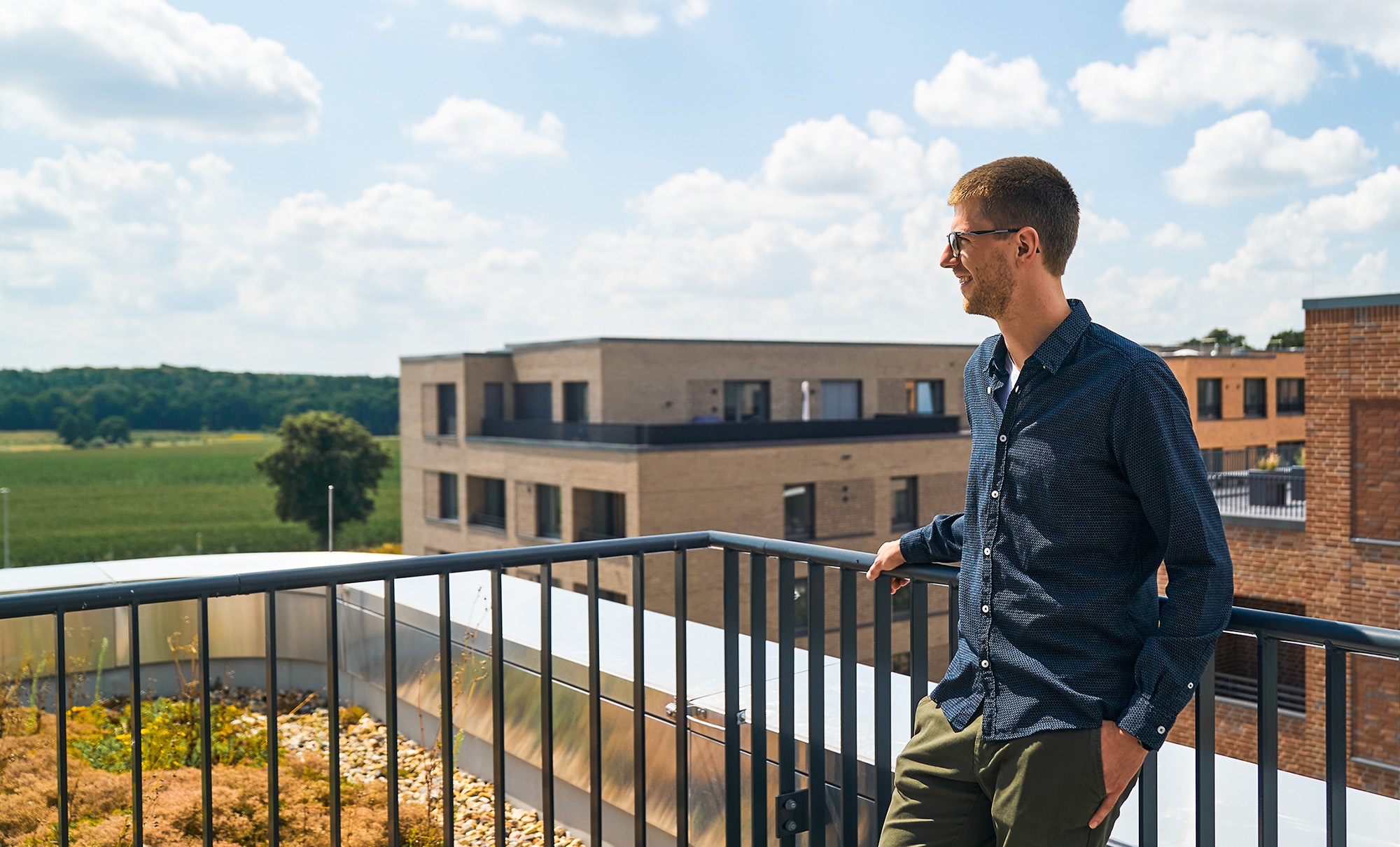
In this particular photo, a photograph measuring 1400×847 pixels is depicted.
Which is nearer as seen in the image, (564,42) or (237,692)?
(237,692)

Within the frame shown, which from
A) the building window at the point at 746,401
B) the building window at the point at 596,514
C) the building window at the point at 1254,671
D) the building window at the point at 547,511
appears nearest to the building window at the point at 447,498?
the building window at the point at 547,511

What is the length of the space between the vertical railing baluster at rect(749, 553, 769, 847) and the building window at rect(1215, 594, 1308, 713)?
18.5 metres

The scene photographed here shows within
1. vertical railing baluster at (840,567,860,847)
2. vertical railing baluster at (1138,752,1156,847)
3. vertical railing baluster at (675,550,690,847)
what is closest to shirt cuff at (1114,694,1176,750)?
vertical railing baluster at (1138,752,1156,847)

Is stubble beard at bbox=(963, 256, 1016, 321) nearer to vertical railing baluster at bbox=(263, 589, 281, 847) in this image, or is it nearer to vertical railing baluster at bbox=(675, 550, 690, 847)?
vertical railing baluster at bbox=(675, 550, 690, 847)

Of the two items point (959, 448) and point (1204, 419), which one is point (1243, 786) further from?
point (1204, 419)

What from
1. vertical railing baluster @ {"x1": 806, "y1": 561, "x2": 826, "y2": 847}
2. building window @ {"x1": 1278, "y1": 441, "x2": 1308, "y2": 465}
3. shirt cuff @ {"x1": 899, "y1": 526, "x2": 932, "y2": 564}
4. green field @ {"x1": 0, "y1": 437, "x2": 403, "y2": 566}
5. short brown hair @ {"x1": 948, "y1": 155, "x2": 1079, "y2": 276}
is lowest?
green field @ {"x1": 0, "y1": 437, "x2": 403, "y2": 566}

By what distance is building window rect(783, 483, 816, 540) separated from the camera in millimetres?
29156

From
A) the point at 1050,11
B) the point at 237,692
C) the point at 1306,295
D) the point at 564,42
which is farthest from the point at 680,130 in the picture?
the point at 237,692

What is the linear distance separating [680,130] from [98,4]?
97.3 feet

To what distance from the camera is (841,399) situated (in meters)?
35.5

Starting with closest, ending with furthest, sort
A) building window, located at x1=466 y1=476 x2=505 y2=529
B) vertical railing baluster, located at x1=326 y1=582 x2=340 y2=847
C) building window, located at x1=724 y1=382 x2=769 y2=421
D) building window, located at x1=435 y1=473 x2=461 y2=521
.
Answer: vertical railing baluster, located at x1=326 y1=582 x2=340 y2=847
building window, located at x1=724 y1=382 x2=769 y2=421
building window, located at x1=466 y1=476 x2=505 y2=529
building window, located at x1=435 y1=473 x2=461 y2=521

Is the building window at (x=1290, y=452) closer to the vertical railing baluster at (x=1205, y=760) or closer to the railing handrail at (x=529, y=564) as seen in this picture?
the railing handrail at (x=529, y=564)

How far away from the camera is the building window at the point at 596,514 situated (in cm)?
2819

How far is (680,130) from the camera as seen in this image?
57281 mm
